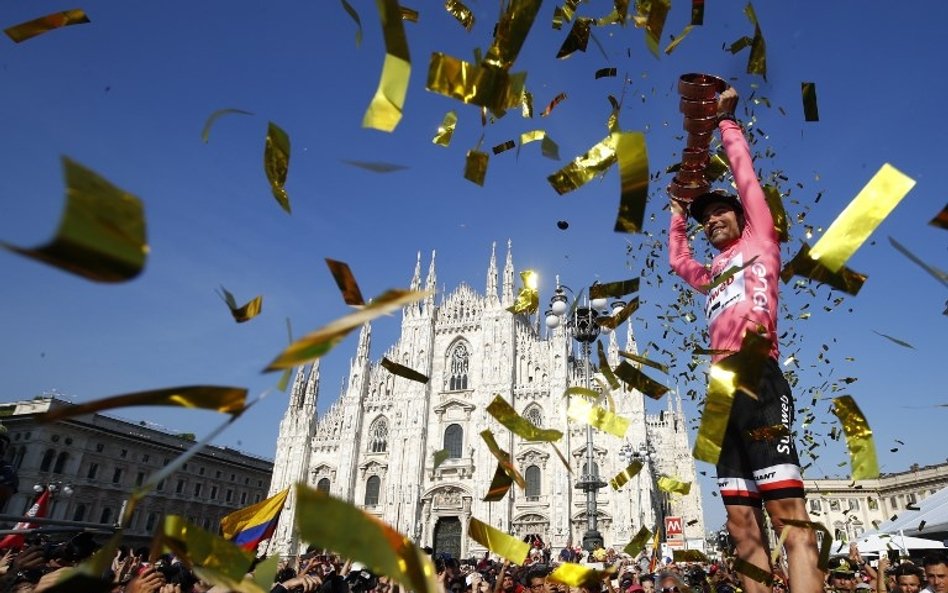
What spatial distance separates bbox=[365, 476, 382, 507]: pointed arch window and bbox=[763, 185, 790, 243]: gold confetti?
35.0 meters

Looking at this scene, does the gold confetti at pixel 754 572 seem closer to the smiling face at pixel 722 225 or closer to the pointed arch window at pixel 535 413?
the smiling face at pixel 722 225

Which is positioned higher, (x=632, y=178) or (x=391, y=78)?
(x=391, y=78)

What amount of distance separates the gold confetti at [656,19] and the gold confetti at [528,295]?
1.75 m

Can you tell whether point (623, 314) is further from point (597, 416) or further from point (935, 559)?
point (935, 559)

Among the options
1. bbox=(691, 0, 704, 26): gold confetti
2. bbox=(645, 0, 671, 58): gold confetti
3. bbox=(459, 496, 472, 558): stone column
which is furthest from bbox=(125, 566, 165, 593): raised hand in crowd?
bbox=(459, 496, 472, 558): stone column

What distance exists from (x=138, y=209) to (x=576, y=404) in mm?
2407

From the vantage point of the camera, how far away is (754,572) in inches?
102

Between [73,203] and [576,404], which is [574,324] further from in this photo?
[73,203]

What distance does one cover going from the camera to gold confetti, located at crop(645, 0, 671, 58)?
3037mm

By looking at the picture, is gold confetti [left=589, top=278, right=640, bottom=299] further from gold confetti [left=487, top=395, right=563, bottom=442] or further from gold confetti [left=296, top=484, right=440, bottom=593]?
gold confetti [left=296, top=484, right=440, bottom=593]

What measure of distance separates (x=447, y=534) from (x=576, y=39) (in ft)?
111

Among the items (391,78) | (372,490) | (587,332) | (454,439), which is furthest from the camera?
(372,490)

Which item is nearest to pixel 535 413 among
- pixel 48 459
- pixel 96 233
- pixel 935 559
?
pixel 935 559

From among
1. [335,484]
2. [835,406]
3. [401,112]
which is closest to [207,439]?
[401,112]
